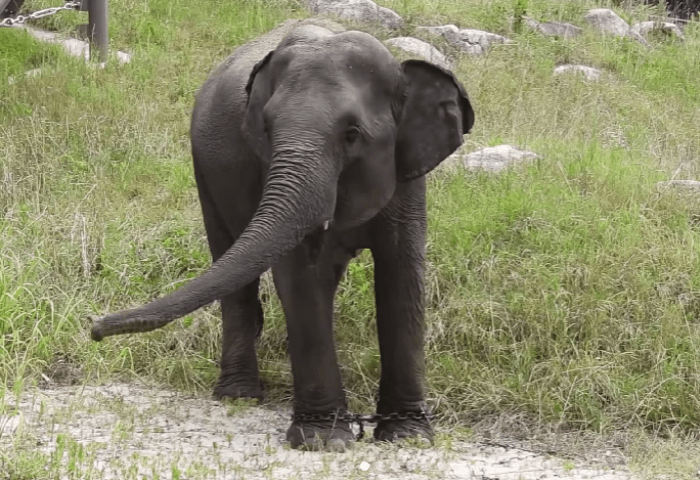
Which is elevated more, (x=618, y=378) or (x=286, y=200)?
(x=286, y=200)

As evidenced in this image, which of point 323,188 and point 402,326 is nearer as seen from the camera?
point 323,188

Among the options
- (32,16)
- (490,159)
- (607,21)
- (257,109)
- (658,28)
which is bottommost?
(490,159)

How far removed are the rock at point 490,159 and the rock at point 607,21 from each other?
4880 millimetres

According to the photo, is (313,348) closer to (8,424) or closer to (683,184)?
(8,424)

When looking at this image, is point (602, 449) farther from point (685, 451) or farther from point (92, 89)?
point (92, 89)

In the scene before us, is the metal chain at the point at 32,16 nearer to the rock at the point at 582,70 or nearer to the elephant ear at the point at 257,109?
the rock at the point at 582,70

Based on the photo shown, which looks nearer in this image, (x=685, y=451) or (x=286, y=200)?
(x=286, y=200)

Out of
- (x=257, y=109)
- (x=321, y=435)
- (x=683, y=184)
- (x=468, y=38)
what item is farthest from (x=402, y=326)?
(x=468, y=38)

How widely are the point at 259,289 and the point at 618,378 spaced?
2.23 metres

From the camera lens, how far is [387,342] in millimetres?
5883

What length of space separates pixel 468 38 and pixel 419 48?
3.21 feet

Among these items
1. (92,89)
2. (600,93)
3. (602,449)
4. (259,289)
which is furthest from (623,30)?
(602,449)

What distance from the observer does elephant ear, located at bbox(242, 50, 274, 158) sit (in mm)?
5270

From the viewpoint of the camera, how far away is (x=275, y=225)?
475 cm
